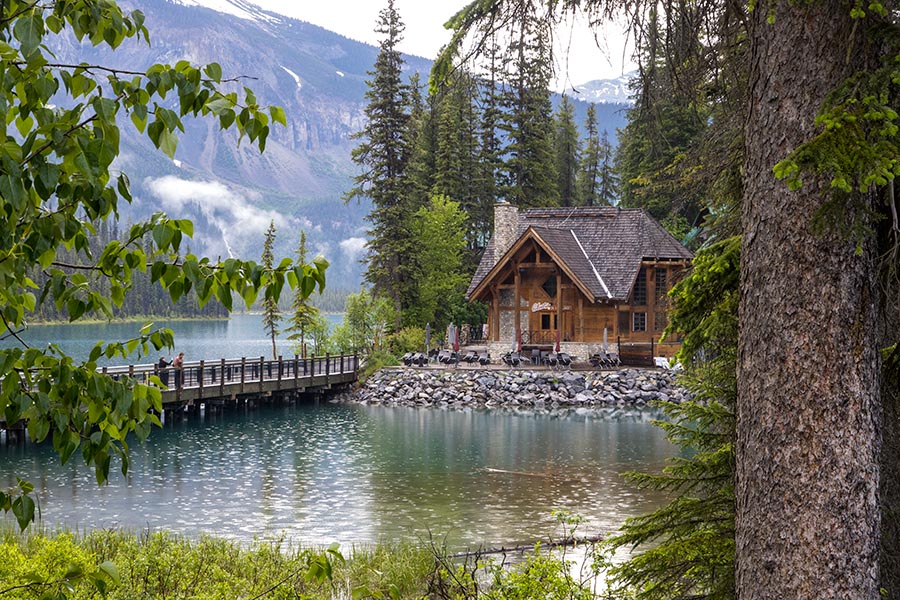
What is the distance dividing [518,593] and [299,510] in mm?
12627

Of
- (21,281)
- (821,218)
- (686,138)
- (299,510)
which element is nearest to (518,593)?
(821,218)

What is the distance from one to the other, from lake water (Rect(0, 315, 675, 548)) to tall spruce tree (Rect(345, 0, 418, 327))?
15.0 meters

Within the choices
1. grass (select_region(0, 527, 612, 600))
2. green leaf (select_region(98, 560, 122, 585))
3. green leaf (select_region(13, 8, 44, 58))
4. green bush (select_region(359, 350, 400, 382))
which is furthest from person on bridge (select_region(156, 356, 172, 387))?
green leaf (select_region(13, 8, 44, 58))

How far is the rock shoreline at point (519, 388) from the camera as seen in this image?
3478cm

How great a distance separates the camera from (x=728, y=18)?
525 centimetres

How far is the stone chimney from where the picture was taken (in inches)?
1731

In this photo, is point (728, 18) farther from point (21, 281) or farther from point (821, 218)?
point (21, 281)

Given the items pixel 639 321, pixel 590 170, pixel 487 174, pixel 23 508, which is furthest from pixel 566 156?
pixel 23 508

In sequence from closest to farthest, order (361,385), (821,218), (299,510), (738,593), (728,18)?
(821,218), (738,593), (728,18), (299,510), (361,385)

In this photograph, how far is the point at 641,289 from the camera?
41469 millimetres

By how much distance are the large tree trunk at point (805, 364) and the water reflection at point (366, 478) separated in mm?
9489

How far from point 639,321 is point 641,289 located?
147 centimetres

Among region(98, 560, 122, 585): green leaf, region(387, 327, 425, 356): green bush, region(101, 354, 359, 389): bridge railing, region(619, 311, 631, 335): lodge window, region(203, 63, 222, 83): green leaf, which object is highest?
region(203, 63, 222, 83): green leaf

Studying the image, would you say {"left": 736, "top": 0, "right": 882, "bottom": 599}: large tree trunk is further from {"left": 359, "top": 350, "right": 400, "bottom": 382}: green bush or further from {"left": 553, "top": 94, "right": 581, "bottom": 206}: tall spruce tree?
{"left": 553, "top": 94, "right": 581, "bottom": 206}: tall spruce tree
